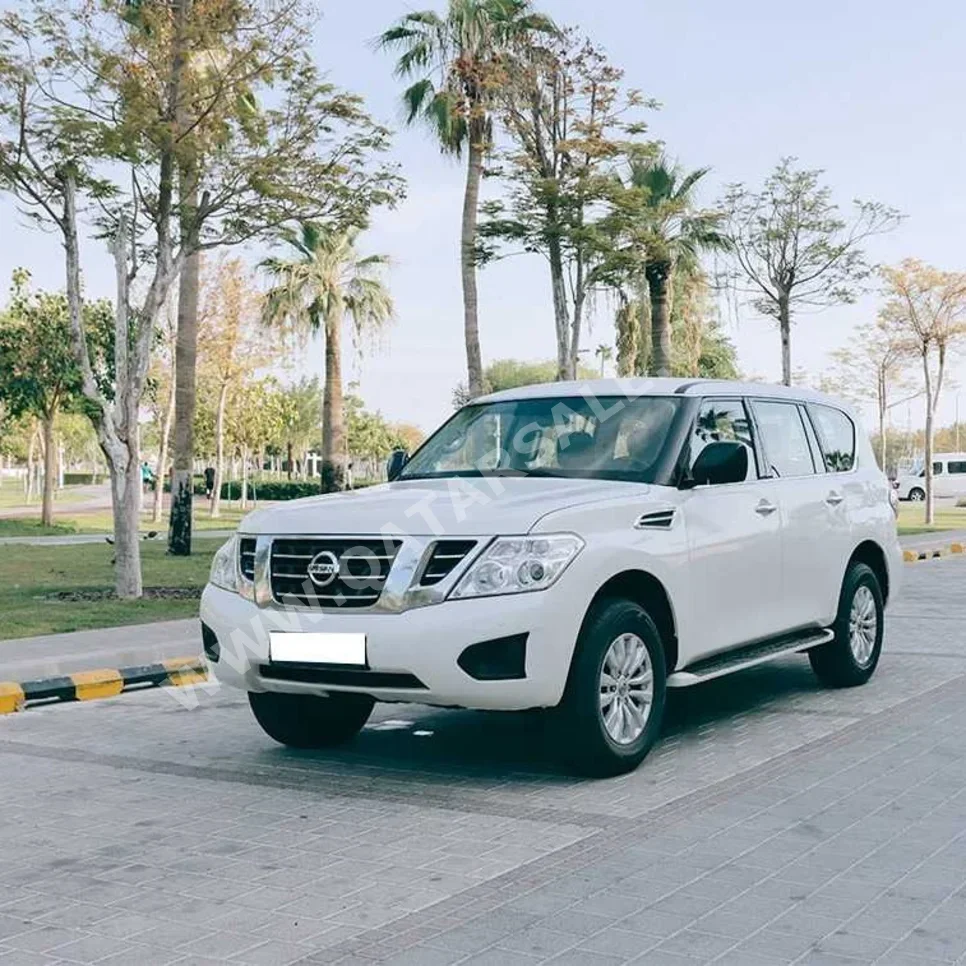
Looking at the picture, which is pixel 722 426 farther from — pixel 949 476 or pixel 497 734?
pixel 949 476

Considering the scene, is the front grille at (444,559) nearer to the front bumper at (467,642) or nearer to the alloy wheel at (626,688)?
the front bumper at (467,642)

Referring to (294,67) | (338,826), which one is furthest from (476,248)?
(338,826)

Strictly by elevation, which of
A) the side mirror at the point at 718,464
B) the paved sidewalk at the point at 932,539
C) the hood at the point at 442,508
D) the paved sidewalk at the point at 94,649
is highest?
the side mirror at the point at 718,464

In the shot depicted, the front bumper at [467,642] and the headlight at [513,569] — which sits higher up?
the headlight at [513,569]

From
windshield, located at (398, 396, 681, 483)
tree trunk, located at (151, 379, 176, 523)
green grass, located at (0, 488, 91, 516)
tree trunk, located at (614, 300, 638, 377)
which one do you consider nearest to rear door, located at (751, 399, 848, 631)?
windshield, located at (398, 396, 681, 483)

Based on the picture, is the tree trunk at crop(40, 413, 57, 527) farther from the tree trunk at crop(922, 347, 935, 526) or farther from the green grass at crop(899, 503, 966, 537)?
the tree trunk at crop(922, 347, 935, 526)

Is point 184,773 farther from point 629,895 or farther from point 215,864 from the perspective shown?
point 629,895

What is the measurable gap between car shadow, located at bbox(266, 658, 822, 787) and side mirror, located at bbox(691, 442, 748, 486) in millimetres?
1467

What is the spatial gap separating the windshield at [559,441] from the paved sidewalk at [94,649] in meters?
3.68

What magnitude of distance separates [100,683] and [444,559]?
178 inches

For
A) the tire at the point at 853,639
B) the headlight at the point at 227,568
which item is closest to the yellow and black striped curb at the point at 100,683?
the headlight at the point at 227,568

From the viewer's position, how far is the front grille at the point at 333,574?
5.96 m

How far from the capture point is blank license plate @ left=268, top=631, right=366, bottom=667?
5926mm

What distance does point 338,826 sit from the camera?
5.50m
